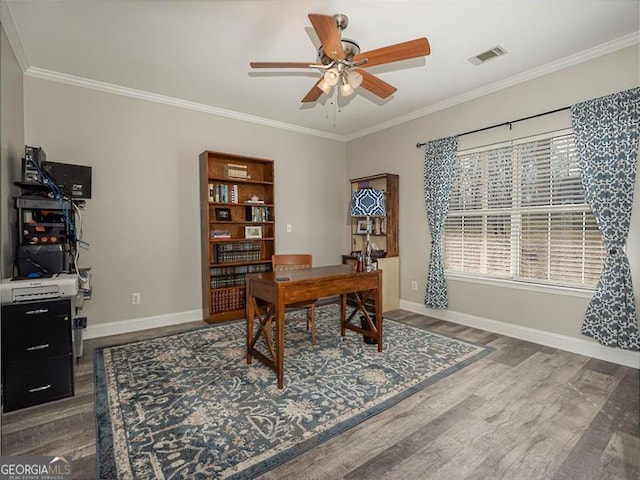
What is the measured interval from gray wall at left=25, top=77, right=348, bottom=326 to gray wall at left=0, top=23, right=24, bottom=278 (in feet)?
1.24

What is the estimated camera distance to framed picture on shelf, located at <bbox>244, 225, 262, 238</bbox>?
430 cm

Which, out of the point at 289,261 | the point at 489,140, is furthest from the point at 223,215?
the point at 489,140

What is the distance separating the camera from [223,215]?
13.5ft

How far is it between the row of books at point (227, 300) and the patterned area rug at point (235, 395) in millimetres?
536

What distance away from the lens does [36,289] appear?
2.09 m

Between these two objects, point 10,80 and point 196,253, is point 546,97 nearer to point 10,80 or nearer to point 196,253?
point 196,253

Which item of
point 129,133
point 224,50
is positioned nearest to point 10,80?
point 129,133

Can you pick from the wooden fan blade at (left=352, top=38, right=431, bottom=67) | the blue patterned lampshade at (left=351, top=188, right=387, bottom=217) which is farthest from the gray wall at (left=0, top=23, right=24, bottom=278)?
the blue patterned lampshade at (left=351, top=188, right=387, bottom=217)

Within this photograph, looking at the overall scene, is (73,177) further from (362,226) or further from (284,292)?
(362,226)

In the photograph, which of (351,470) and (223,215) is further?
(223,215)

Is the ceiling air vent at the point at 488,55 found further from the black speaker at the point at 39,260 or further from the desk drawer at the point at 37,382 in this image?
the desk drawer at the point at 37,382

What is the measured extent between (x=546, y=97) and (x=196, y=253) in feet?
13.9

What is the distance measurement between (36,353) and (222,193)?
7.99ft

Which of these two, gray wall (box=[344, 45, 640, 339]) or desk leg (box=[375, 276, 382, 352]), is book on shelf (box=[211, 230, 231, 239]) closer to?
desk leg (box=[375, 276, 382, 352])
